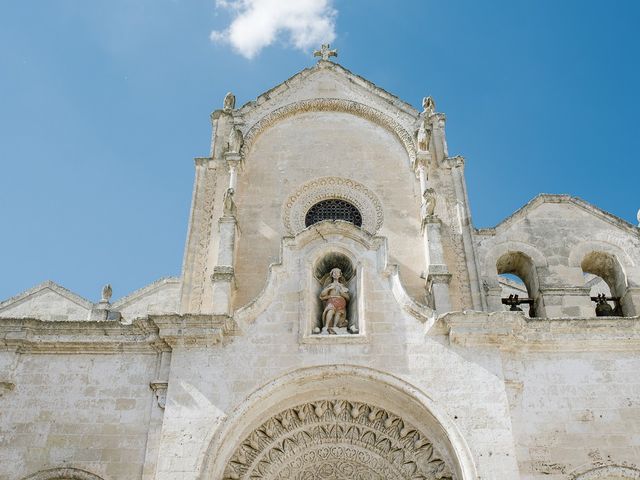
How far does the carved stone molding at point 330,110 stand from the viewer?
17750mm

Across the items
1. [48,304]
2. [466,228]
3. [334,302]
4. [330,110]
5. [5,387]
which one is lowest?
[5,387]

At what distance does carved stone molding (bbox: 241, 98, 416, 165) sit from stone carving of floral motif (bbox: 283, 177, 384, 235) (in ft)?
5.50

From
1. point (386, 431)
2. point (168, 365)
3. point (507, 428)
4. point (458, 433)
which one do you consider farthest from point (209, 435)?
point (507, 428)

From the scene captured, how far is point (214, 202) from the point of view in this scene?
16.8m

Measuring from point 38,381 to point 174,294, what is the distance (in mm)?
11664

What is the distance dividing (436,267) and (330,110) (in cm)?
576

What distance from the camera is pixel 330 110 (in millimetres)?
18562

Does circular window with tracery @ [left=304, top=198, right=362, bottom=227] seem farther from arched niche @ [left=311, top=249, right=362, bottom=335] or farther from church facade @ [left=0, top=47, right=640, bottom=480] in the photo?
arched niche @ [left=311, top=249, right=362, bottom=335]

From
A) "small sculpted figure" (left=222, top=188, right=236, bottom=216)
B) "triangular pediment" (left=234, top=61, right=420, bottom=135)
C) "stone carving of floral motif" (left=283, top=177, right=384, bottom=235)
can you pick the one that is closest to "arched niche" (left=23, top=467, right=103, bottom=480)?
"small sculpted figure" (left=222, top=188, right=236, bottom=216)

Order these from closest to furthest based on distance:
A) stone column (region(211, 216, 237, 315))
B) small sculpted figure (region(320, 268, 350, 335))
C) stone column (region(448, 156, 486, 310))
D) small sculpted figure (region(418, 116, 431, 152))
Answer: small sculpted figure (region(320, 268, 350, 335))
stone column (region(211, 216, 237, 315))
stone column (region(448, 156, 486, 310))
small sculpted figure (region(418, 116, 431, 152))

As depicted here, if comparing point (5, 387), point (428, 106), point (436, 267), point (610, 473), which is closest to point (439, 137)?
point (428, 106)

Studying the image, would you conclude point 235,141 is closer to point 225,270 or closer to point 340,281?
point 225,270

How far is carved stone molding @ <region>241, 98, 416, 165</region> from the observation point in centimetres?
1775

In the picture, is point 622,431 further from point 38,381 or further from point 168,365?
point 38,381
